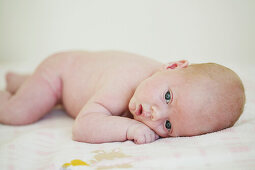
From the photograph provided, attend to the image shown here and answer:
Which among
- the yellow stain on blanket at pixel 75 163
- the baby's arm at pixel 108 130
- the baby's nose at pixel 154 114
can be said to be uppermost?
the baby's nose at pixel 154 114

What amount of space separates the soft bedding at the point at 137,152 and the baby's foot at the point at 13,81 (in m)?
0.60

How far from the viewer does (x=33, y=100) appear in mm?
1513

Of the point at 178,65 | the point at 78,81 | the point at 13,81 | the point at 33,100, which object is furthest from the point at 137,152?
the point at 13,81

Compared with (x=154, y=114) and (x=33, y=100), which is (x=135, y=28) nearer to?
(x=33, y=100)

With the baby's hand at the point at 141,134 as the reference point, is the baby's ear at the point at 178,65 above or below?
above

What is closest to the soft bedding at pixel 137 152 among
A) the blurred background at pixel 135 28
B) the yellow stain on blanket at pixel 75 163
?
the yellow stain on blanket at pixel 75 163

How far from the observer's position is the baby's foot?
1812mm

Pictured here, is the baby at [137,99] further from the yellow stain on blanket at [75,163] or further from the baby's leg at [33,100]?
the yellow stain on blanket at [75,163]

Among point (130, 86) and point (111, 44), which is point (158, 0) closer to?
point (111, 44)

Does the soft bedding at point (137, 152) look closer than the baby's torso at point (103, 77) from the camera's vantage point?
Yes

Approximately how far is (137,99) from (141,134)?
0.48ft

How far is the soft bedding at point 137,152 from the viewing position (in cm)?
82

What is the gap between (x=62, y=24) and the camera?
2.75 metres

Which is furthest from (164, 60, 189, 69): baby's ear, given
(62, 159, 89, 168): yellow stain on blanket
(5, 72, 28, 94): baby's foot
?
(5, 72, 28, 94): baby's foot
